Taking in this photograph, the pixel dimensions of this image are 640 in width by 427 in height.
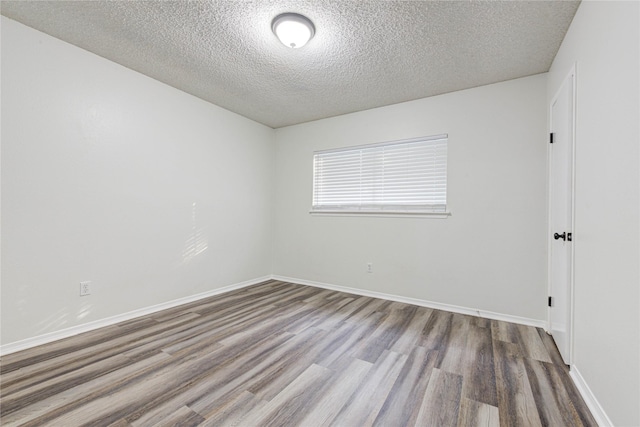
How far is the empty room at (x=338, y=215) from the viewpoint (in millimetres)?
1555

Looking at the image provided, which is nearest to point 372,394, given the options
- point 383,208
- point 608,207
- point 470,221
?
point 608,207

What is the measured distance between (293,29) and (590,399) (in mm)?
3118

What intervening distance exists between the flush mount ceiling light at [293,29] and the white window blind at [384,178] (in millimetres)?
1947

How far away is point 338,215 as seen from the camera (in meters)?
4.15

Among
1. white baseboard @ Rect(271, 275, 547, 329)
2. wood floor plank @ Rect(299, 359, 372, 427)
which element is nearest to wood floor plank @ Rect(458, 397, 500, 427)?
wood floor plank @ Rect(299, 359, 372, 427)

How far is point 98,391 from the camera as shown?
1700 millimetres

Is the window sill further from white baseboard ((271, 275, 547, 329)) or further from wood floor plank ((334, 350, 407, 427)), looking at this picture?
wood floor plank ((334, 350, 407, 427))

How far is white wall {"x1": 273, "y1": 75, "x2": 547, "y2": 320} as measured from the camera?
9.35 ft

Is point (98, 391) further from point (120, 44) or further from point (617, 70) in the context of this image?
point (617, 70)

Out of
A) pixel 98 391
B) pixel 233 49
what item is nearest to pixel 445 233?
pixel 233 49

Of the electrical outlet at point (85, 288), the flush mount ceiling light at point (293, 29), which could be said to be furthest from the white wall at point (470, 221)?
the electrical outlet at point (85, 288)

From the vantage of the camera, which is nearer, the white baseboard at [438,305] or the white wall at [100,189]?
the white wall at [100,189]

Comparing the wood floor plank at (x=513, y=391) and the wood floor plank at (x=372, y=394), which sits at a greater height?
the wood floor plank at (x=513, y=391)

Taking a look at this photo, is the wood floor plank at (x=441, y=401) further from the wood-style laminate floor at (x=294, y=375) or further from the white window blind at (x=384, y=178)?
the white window blind at (x=384, y=178)
